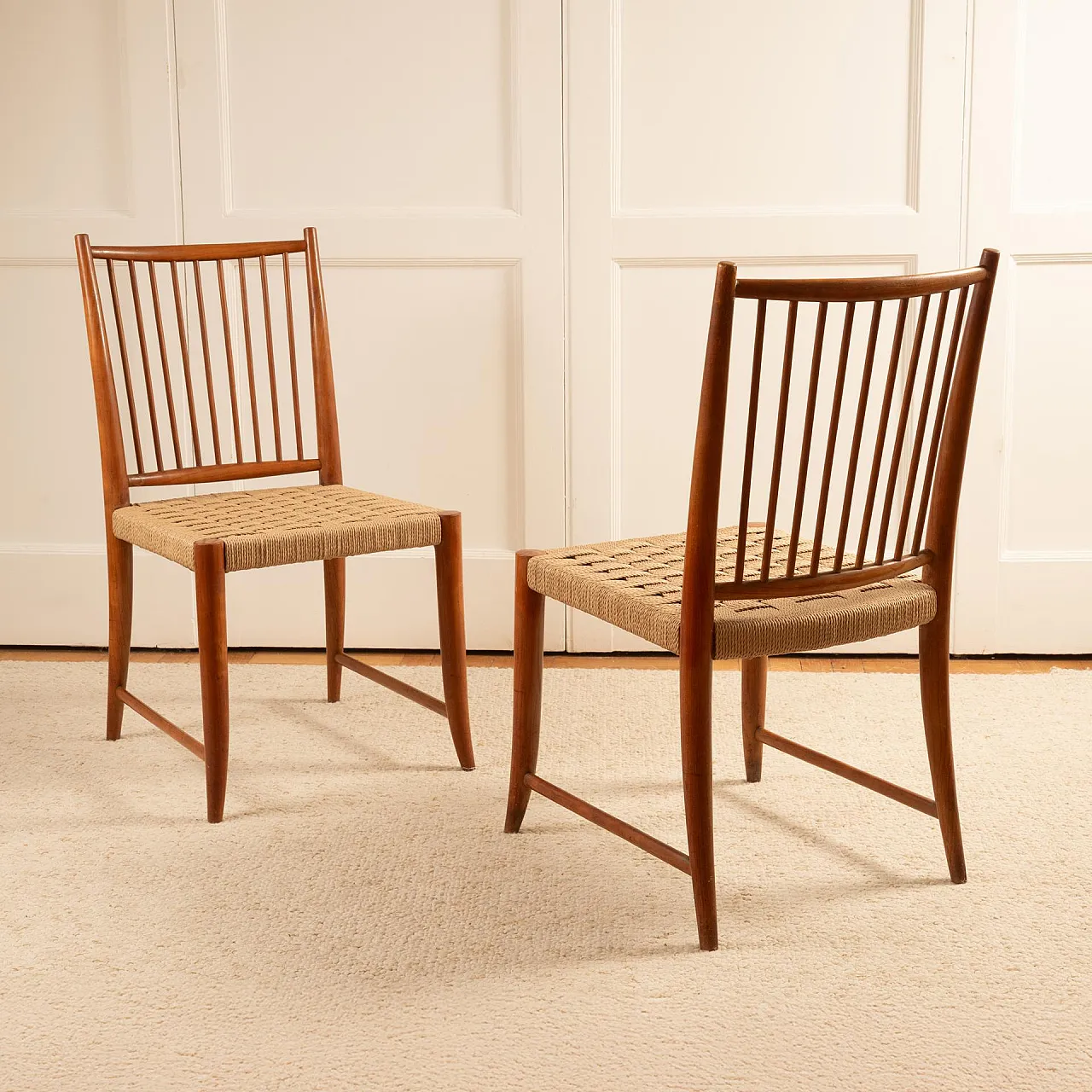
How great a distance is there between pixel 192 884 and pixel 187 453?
1300 mm

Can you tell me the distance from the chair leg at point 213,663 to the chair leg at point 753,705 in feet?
2.68

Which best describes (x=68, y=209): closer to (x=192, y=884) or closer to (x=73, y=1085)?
(x=192, y=884)

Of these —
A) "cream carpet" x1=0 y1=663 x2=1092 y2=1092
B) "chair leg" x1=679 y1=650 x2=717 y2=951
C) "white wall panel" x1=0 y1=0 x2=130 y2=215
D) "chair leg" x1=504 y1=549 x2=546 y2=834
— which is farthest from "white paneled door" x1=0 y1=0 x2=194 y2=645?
"chair leg" x1=679 y1=650 x2=717 y2=951

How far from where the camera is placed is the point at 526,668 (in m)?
1.82

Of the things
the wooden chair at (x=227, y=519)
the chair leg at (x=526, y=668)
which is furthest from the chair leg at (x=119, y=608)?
the chair leg at (x=526, y=668)

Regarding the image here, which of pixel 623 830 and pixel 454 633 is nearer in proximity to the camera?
pixel 623 830

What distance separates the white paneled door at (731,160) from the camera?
2590mm

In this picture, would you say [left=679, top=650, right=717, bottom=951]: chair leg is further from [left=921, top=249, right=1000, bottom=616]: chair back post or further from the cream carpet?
[left=921, top=249, right=1000, bottom=616]: chair back post

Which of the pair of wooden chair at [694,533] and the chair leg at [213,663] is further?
the chair leg at [213,663]

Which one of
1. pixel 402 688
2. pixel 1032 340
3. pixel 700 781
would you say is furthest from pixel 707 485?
pixel 1032 340

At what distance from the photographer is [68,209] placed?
275cm

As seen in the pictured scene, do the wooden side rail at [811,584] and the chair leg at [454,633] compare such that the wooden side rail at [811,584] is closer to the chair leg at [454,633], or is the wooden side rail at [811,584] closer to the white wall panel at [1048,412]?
the chair leg at [454,633]

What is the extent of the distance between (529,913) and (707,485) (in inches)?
24.3

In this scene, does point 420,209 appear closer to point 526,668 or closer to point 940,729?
point 526,668
